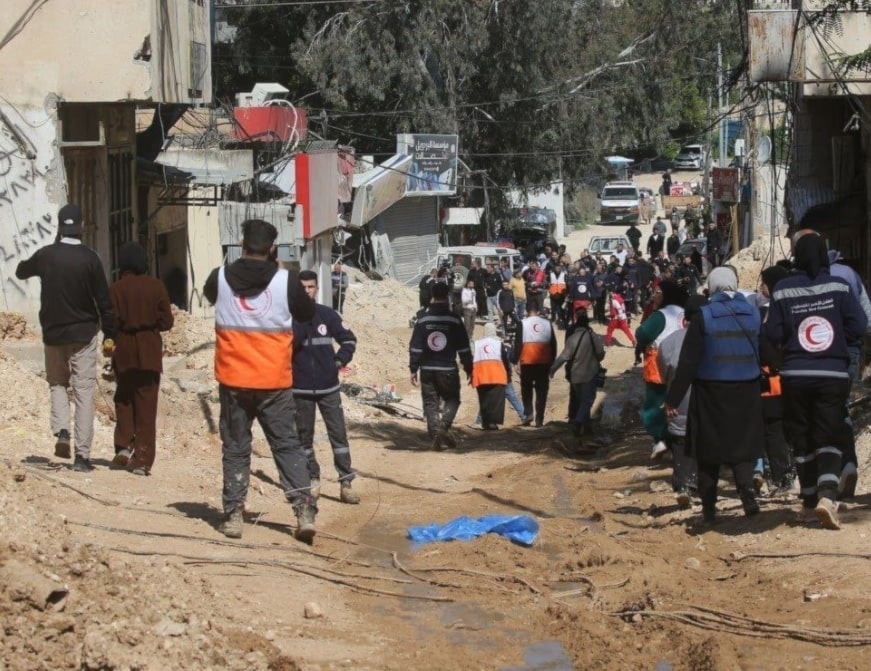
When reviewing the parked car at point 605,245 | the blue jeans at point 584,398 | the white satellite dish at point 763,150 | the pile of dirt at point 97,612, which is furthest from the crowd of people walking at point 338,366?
the parked car at point 605,245

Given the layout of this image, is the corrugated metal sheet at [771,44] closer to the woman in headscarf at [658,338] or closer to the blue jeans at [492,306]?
the woman in headscarf at [658,338]

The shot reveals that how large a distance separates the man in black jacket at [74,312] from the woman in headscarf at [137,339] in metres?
0.18

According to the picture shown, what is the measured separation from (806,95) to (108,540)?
35.9 ft

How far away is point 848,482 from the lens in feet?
30.6

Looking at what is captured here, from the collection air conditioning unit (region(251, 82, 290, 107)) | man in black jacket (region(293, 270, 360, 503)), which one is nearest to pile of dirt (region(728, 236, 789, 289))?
air conditioning unit (region(251, 82, 290, 107))

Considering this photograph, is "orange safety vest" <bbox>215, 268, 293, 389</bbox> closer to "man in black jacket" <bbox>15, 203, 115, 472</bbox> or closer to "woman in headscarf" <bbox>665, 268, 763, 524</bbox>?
Answer: "man in black jacket" <bbox>15, 203, 115, 472</bbox>

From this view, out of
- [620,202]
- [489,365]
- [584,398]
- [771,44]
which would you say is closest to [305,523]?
[584,398]

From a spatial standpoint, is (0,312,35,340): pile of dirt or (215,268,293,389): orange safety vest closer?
(215,268,293,389): orange safety vest

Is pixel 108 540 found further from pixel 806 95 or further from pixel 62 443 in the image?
pixel 806 95

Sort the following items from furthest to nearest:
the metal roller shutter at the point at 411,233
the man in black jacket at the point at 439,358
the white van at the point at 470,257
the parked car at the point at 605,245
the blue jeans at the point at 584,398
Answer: the parked car at the point at 605,245 < the metal roller shutter at the point at 411,233 < the white van at the point at 470,257 < the blue jeans at the point at 584,398 < the man in black jacket at the point at 439,358

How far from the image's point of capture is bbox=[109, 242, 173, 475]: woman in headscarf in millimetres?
10016

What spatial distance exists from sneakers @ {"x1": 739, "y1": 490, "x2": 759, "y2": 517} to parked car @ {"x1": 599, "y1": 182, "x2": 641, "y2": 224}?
5914cm

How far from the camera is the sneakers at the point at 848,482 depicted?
911 centimetres

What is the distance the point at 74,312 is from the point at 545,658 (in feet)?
15.2
